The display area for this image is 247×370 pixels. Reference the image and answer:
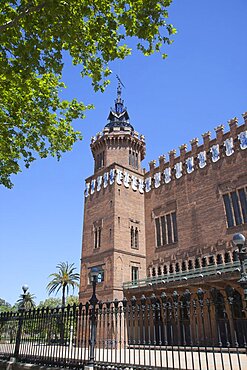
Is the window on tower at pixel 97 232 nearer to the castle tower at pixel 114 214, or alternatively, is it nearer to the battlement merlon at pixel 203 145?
the castle tower at pixel 114 214

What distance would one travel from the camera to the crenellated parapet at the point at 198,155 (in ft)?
75.5

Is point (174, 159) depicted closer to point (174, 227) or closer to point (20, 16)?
point (174, 227)

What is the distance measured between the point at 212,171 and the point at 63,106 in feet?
50.4

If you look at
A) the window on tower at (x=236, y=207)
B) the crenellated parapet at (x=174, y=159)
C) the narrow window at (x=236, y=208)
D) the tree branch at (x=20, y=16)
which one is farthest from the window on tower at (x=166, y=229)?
the tree branch at (x=20, y=16)

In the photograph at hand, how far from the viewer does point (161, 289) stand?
21953mm

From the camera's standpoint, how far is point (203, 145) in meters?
25.4

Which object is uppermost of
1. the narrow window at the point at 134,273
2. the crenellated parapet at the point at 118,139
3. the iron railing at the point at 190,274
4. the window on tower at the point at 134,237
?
the crenellated parapet at the point at 118,139

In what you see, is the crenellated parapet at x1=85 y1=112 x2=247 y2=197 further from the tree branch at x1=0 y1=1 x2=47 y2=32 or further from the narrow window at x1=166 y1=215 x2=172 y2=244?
the tree branch at x1=0 y1=1 x2=47 y2=32

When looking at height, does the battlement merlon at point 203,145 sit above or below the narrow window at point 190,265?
above

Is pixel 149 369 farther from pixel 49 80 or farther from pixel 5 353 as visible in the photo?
pixel 49 80

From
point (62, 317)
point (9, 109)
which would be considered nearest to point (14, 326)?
point (62, 317)

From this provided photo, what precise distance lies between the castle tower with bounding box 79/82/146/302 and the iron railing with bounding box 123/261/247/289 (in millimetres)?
1378

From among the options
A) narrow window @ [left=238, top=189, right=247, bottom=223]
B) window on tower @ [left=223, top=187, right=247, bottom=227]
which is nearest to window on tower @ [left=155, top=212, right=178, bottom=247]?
window on tower @ [left=223, top=187, right=247, bottom=227]

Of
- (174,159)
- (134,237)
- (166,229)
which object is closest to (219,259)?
(166,229)
